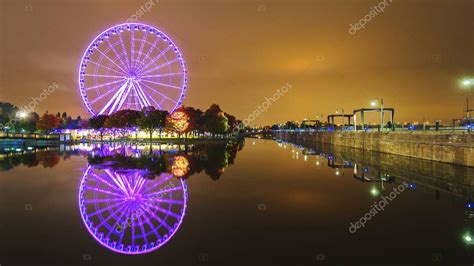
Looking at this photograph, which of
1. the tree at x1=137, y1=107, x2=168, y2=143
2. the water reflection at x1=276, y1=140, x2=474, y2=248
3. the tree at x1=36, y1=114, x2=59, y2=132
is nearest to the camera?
the water reflection at x1=276, y1=140, x2=474, y2=248

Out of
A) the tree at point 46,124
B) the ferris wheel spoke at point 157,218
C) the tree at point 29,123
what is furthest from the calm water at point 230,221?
the tree at point 46,124

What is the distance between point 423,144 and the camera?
3769 centimetres

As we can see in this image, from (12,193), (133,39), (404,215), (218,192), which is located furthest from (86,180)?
(133,39)

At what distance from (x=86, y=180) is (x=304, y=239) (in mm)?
16809

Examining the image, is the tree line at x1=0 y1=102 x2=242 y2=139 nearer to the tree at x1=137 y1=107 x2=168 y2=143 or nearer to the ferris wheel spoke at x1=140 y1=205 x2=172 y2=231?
the tree at x1=137 y1=107 x2=168 y2=143

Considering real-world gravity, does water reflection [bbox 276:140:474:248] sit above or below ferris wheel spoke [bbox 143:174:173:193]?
below

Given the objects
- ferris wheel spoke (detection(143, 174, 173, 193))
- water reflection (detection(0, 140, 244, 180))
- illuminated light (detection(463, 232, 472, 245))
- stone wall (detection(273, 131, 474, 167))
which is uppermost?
stone wall (detection(273, 131, 474, 167))

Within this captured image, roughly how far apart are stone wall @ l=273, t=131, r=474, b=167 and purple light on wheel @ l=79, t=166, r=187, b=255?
22.0 metres

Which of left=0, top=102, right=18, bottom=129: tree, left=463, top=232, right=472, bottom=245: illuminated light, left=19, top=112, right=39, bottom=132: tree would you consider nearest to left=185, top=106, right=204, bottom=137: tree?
left=19, top=112, right=39, bottom=132: tree

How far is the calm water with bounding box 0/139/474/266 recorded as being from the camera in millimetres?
10062

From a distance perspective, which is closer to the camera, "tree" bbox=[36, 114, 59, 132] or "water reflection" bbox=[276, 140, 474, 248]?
"water reflection" bbox=[276, 140, 474, 248]

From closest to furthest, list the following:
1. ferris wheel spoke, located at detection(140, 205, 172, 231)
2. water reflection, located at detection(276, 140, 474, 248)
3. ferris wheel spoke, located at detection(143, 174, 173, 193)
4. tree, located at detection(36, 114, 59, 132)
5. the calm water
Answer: the calm water < ferris wheel spoke, located at detection(140, 205, 172, 231) < water reflection, located at detection(276, 140, 474, 248) < ferris wheel spoke, located at detection(143, 174, 173, 193) < tree, located at detection(36, 114, 59, 132)

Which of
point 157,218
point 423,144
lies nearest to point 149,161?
point 157,218

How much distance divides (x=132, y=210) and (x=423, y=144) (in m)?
31.5
